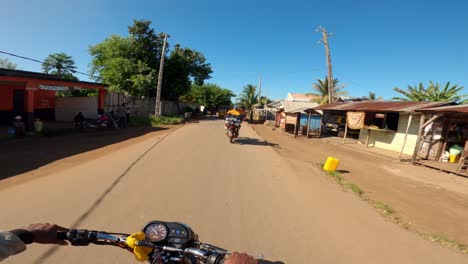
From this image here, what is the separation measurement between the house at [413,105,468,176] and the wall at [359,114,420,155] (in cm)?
81

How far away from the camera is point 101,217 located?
399 centimetres

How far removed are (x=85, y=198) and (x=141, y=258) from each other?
11.9ft

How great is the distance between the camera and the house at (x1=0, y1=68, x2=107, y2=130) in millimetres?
11758

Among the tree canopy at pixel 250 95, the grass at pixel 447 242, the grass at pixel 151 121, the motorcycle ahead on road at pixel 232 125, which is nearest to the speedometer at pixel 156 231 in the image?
the grass at pixel 447 242

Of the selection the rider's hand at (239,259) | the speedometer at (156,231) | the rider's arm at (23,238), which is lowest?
the rider's arm at (23,238)

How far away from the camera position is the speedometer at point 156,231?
1709 mm

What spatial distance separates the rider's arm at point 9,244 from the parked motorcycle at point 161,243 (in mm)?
251

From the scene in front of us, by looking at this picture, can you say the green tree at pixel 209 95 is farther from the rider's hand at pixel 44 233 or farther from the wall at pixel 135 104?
the rider's hand at pixel 44 233

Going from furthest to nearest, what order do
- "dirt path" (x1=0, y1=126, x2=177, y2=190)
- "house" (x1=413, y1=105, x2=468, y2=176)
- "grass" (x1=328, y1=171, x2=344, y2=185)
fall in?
"house" (x1=413, y1=105, x2=468, y2=176), "grass" (x1=328, y1=171, x2=344, y2=185), "dirt path" (x1=0, y1=126, x2=177, y2=190)

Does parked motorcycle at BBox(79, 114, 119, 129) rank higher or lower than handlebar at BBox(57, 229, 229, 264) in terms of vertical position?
lower

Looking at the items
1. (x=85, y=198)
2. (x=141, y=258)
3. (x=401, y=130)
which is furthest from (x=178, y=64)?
(x=141, y=258)

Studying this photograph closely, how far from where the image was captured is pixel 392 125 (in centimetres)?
1531

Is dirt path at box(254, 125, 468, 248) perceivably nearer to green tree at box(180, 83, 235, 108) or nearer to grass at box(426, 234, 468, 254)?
grass at box(426, 234, 468, 254)

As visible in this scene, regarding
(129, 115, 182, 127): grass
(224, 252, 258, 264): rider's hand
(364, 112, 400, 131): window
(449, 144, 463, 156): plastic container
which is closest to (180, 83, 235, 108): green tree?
(129, 115, 182, 127): grass
